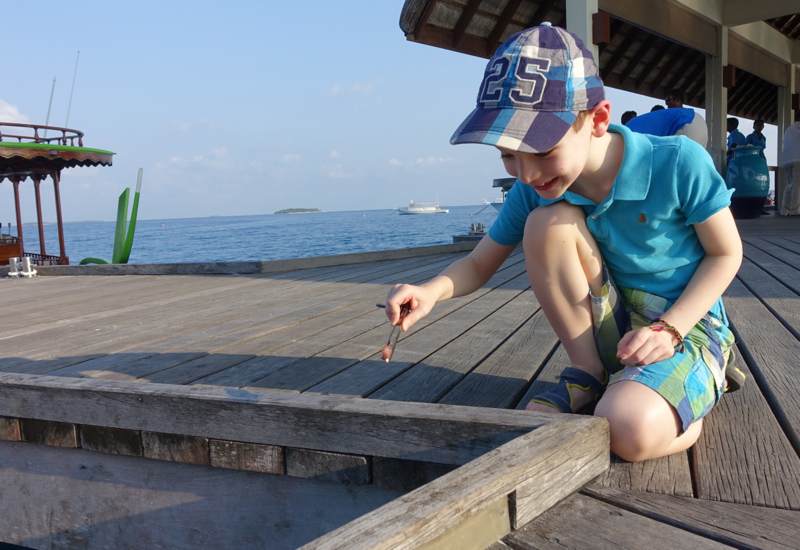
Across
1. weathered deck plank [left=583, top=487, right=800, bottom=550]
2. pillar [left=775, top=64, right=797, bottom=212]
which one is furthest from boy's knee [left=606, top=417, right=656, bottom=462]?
pillar [left=775, top=64, right=797, bottom=212]

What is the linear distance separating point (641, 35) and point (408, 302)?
8.36m

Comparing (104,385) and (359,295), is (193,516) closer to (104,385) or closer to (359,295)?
(104,385)

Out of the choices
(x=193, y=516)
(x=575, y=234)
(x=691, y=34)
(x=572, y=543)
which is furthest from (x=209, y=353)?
(x=691, y=34)

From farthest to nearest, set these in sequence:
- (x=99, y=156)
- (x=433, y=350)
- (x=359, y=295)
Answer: (x=99, y=156) → (x=359, y=295) → (x=433, y=350)

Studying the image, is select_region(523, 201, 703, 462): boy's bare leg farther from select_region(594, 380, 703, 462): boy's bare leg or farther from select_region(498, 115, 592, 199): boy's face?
select_region(498, 115, 592, 199): boy's face

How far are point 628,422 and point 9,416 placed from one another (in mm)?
1652

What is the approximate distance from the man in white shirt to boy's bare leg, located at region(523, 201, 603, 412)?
877 cm

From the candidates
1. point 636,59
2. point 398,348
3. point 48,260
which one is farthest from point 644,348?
point 48,260

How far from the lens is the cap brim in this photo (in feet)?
3.63

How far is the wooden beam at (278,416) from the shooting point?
1159mm

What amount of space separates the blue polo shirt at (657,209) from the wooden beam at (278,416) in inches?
18.4

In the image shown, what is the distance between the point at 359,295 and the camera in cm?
337

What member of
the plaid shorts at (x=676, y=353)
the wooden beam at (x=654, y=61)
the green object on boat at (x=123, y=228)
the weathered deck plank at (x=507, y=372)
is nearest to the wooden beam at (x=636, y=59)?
the wooden beam at (x=654, y=61)

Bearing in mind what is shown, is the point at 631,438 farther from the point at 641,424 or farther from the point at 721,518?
the point at 721,518
